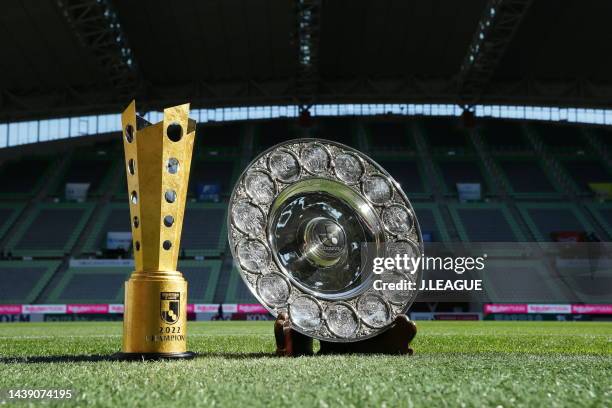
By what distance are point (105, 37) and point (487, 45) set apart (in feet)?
56.0

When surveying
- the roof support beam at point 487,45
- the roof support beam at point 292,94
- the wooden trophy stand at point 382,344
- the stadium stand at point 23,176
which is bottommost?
the wooden trophy stand at point 382,344

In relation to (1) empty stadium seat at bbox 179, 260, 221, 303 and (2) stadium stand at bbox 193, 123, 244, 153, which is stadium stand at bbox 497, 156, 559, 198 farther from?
(1) empty stadium seat at bbox 179, 260, 221, 303

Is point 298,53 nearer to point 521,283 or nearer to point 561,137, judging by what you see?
point 521,283

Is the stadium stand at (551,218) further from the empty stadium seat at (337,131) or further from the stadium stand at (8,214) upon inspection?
the stadium stand at (8,214)

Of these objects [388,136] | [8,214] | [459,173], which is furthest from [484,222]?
[8,214]

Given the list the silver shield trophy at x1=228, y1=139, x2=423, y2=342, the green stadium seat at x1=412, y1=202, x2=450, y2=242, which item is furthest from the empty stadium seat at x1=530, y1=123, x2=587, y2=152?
the silver shield trophy at x1=228, y1=139, x2=423, y2=342

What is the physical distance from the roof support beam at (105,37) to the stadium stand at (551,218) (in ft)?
73.7

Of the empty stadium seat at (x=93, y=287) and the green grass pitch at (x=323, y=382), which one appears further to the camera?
the empty stadium seat at (x=93, y=287)

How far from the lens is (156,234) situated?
5.25 m

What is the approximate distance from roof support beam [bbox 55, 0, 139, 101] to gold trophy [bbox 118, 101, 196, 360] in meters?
21.5

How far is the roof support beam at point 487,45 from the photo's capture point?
25.8 metres

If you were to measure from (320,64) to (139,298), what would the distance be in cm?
2891

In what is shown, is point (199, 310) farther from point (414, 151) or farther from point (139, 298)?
point (139, 298)

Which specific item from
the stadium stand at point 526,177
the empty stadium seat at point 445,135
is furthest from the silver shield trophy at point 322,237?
the empty stadium seat at point 445,135
